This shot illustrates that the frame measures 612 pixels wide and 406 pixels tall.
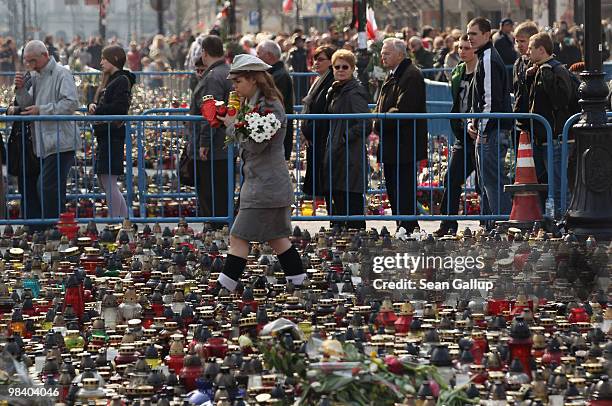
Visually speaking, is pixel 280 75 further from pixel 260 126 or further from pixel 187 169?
pixel 260 126

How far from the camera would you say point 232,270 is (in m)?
11.9

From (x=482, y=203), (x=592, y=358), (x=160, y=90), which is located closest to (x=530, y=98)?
(x=482, y=203)

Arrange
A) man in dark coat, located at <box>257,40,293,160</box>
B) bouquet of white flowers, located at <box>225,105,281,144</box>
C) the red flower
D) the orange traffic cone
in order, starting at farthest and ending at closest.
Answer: man in dark coat, located at <box>257,40,293,160</box>
the orange traffic cone
bouquet of white flowers, located at <box>225,105,281,144</box>
the red flower

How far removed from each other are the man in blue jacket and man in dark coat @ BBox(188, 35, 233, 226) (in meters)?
2.17

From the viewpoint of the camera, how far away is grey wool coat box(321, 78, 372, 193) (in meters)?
15.2

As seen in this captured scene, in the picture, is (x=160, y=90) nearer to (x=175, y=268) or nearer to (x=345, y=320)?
(x=175, y=268)

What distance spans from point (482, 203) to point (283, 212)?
3.74 meters

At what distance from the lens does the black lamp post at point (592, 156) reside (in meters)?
13.4

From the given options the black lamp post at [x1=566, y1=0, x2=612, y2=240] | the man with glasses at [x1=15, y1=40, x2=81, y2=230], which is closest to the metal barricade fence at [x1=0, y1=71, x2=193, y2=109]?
the man with glasses at [x1=15, y1=40, x2=81, y2=230]

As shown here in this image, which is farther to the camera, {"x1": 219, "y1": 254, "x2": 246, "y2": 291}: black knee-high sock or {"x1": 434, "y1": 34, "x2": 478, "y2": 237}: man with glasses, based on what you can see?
{"x1": 434, "y1": 34, "x2": 478, "y2": 237}: man with glasses

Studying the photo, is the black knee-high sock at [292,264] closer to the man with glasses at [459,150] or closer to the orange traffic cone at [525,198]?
the orange traffic cone at [525,198]

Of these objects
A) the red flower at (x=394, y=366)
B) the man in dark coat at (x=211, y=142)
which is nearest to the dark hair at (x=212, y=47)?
the man in dark coat at (x=211, y=142)

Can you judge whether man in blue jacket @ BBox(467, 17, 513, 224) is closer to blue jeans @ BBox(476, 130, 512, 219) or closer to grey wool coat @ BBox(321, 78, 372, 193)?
blue jeans @ BBox(476, 130, 512, 219)

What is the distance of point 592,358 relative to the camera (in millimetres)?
9023
